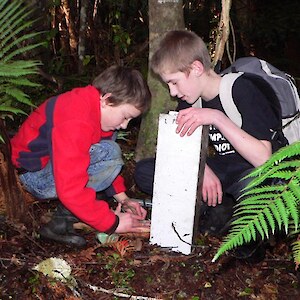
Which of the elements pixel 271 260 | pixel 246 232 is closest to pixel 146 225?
pixel 271 260

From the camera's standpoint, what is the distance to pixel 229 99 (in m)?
2.61

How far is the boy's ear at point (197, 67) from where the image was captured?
8.77 ft

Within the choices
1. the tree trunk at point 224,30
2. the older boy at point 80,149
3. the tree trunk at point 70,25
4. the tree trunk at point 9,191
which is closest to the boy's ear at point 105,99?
the older boy at point 80,149

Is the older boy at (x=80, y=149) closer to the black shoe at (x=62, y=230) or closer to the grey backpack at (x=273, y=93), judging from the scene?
the black shoe at (x=62, y=230)

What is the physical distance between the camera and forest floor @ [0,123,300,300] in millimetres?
2377

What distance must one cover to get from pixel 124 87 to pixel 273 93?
81cm

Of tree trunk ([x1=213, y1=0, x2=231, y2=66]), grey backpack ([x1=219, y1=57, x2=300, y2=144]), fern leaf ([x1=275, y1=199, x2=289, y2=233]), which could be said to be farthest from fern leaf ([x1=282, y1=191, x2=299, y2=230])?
tree trunk ([x1=213, y1=0, x2=231, y2=66])

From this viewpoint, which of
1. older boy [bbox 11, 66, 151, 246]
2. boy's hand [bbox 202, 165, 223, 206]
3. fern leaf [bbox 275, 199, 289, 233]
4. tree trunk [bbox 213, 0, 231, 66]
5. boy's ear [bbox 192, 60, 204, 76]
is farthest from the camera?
tree trunk [bbox 213, 0, 231, 66]

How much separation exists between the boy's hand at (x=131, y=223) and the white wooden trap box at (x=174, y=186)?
0.12 meters

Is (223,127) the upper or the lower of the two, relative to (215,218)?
upper

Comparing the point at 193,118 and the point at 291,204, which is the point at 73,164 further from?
the point at 291,204

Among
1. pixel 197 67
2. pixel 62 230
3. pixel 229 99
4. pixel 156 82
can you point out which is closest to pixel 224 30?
pixel 156 82

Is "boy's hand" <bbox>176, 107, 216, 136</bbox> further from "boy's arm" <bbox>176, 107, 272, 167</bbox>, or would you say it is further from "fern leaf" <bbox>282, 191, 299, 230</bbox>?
"fern leaf" <bbox>282, 191, 299, 230</bbox>

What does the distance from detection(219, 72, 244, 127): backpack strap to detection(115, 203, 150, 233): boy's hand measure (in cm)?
84
